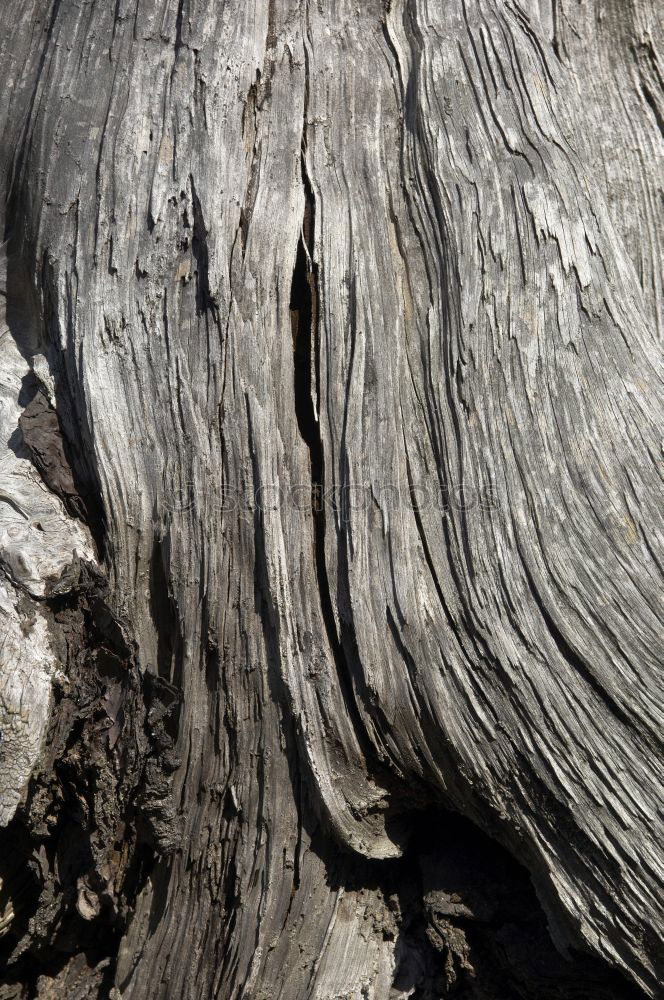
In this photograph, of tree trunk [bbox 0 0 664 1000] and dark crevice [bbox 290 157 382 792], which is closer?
tree trunk [bbox 0 0 664 1000]

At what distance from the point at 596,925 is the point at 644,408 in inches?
48.8

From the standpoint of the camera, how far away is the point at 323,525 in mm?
1970

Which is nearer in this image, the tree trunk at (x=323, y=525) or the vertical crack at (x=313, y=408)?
the tree trunk at (x=323, y=525)

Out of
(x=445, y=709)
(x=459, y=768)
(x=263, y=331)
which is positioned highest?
(x=263, y=331)

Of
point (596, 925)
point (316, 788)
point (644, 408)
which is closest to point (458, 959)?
point (596, 925)

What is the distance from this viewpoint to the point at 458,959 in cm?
182

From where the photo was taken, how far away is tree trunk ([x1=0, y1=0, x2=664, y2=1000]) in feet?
5.80

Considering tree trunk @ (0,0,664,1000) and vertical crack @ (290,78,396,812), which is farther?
vertical crack @ (290,78,396,812)

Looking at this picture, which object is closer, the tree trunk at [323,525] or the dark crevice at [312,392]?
the tree trunk at [323,525]

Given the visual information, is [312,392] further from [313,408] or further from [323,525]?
[323,525]

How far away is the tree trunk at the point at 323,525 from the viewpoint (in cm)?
177

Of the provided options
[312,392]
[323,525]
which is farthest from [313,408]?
[323,525]

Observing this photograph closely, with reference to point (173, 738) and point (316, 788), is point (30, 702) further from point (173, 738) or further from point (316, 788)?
point (316, 788)

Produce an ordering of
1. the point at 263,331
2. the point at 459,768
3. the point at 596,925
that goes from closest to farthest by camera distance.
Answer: the point at 596,925 → the point at 459,768 → the point at 263,331
